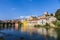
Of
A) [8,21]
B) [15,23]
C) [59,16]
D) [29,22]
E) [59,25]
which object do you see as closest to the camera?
[59,25]

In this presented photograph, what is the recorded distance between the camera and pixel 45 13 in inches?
5359

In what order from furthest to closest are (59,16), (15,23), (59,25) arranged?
1. (15,23)
2. (59,16)
3. (59,25)

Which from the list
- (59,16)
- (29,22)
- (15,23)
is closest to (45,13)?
(29,22)

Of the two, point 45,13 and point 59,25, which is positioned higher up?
point 45,13

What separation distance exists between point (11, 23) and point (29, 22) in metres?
21.2

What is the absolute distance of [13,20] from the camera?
518 ft

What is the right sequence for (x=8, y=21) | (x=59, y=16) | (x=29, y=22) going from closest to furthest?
(x=59, y=16) → (x=29, y=22) → (x=8, y=21)

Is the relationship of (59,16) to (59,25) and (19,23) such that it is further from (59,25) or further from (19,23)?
(19,23)

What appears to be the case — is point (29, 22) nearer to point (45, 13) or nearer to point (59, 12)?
point (45, 13)

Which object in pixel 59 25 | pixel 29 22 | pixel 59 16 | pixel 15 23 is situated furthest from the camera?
pixel 15 23

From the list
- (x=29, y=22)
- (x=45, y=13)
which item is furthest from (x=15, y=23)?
(x=45, y=13)

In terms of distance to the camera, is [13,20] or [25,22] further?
[13,20]

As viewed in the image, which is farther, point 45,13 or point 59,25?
point 45,13

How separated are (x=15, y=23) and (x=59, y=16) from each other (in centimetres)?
6179
